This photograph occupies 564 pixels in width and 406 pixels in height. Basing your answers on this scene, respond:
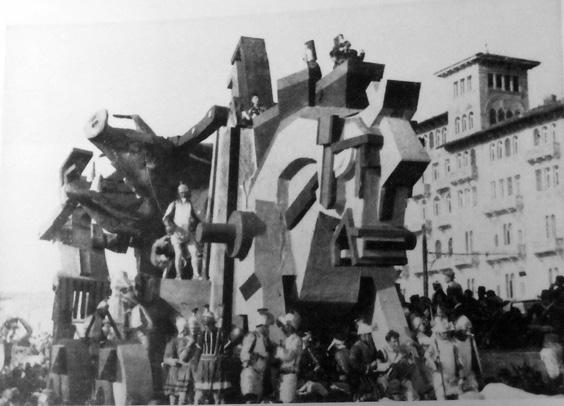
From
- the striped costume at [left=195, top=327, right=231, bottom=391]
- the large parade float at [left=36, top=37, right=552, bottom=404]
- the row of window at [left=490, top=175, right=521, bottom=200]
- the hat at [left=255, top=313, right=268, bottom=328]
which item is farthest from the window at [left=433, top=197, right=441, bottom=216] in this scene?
the striped costume at [left=195, top=327, right=231, bottom=391]

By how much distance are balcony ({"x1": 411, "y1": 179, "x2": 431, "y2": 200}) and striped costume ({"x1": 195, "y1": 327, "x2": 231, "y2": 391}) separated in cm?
168

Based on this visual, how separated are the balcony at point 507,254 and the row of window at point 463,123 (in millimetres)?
870

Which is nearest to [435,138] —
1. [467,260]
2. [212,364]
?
[467,260]

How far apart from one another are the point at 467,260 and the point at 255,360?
1618mm

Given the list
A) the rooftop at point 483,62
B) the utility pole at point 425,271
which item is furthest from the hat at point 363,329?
the rooftop at point 483,62

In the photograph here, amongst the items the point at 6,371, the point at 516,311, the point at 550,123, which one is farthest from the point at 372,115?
the point at 6,371

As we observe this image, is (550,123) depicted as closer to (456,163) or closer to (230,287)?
(456,163)

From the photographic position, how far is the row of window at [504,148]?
660 cm

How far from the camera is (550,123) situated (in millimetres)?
6531

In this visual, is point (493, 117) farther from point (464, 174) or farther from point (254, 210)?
point (254, 210)

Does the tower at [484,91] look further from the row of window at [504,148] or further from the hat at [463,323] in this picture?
the hat at [463,323]

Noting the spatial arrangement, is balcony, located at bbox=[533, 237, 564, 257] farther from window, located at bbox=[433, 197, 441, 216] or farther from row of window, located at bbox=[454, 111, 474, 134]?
row of window, located at bbox=[454, 111, 474, 134]

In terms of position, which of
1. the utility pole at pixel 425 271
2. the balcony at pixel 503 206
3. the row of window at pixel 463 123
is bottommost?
the utility pole at pixel 425 271

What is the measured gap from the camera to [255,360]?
6680 millimetres
